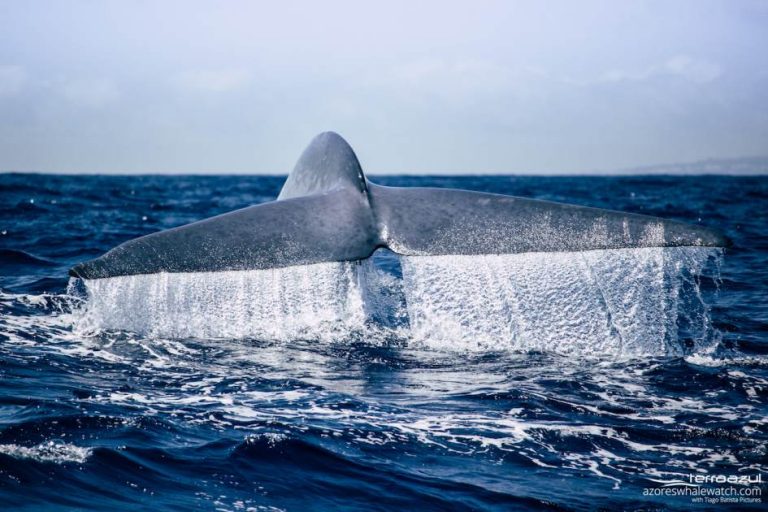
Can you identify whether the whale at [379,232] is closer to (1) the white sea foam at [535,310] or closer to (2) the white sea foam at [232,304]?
(2) the white sea foam at [232,304]

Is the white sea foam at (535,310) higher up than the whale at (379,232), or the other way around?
the whale at (379,232)

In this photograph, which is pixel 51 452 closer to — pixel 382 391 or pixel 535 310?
pixel 382 391

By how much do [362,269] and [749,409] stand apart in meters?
4.62

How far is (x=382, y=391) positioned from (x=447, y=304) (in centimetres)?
152

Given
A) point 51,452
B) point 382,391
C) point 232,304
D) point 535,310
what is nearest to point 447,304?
point 535,310

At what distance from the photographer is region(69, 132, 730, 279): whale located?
5.98m

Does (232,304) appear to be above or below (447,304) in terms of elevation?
below

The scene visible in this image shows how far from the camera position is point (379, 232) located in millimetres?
6629

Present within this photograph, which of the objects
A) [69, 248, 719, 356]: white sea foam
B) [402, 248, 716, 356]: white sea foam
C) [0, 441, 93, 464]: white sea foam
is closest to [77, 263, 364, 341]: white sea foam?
[69, 248, 719, 356]: white sea foam

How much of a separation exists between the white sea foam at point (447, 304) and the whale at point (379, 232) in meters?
0.09

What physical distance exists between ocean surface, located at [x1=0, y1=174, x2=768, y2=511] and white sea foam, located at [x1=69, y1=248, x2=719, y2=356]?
3cm

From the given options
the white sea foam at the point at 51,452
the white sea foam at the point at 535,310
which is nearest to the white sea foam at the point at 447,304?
the white sea foam at the point at 535,310

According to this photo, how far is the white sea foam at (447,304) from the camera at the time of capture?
6.35 meters

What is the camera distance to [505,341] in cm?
812
